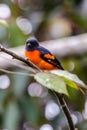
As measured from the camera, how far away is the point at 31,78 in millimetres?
3434

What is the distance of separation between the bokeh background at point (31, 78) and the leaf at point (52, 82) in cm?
186

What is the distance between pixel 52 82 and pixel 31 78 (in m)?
2.61

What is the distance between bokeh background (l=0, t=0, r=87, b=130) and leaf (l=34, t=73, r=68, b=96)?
1860 mm

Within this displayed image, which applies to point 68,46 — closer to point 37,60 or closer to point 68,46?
point 68,46

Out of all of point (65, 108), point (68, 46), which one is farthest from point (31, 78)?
point (65, 108)

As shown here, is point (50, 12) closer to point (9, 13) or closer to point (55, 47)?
point (9, 13)

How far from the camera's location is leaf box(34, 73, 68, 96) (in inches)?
31.8

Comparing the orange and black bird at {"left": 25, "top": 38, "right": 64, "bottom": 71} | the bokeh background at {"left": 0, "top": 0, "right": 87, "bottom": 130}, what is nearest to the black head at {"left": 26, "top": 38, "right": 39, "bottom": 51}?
the orange and black bird at {"left": 25, "top": 38, "right": 64, "bottom": 71}

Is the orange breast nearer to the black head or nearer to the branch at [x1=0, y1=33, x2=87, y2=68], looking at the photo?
the black head

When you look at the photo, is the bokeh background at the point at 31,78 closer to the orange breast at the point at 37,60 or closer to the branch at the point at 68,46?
the branch at the point at 68,46

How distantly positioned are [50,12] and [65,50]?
0.96 metres

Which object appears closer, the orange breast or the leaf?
the leaf

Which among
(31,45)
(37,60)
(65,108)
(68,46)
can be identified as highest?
(68,46)

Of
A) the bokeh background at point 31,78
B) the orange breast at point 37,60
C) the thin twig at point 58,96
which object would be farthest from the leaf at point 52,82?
the bokeh background at point 31,78
